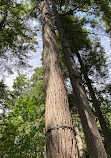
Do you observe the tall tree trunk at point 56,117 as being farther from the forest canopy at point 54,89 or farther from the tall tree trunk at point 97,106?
the tall tree trunk at point 97,106

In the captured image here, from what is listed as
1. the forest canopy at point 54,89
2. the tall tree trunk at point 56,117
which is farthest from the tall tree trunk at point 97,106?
the tall tree trunk at point 56,117

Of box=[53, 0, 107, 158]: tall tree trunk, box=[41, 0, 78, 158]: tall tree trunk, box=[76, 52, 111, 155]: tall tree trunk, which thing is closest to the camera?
box=[41, 0, 78, 158]: tall tree trunk

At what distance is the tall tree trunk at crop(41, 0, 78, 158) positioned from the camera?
113cm

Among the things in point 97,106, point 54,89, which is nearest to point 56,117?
point 54,89

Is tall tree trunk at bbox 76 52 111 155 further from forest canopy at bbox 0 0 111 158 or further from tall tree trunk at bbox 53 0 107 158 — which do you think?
tall tree trunk at bbox 53 0 107 158

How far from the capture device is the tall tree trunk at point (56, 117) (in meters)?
1.13

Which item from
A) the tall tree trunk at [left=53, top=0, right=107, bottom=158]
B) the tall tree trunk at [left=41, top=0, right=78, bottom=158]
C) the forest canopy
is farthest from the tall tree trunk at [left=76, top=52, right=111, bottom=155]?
the tall tree trunk at [left=41, top=0, right=78, bottom=158]

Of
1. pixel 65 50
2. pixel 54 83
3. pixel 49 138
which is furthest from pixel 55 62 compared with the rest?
pixel 65 50

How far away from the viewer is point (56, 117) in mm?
1336

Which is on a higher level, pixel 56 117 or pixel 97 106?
pixel 97 106

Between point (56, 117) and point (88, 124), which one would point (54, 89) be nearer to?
point (56, 117)

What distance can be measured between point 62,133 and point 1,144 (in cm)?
427

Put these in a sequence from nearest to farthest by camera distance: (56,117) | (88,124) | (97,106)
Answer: (56,117), (88,124), (97,106)

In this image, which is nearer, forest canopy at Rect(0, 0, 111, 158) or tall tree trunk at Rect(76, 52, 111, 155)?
forest canopy at Rect(0, 0, 111, 158)
